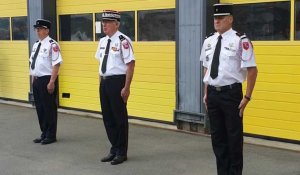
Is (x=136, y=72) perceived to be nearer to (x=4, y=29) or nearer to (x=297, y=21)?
(x=297, y=21)

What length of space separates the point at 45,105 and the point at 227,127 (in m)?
3.62

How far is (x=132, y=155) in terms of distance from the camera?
6.91 metres

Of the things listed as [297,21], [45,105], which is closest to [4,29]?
[45,105]

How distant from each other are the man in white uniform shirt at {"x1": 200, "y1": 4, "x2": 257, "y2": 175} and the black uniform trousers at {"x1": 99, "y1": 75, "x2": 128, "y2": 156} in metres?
1.59

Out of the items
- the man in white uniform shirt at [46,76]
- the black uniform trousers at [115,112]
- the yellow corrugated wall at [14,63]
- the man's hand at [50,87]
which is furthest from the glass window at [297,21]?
the yellow corrugated wall at [14,63]

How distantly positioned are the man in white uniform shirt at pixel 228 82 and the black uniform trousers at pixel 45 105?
3.35 meters

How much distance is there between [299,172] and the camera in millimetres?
5879

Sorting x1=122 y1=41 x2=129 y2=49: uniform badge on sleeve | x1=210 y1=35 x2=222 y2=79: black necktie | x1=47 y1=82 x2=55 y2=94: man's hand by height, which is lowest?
x1=47 y1=82 x2=55 y2=94: man's hand

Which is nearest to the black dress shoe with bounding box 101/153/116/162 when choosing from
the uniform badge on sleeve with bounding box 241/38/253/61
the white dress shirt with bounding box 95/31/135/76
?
the white dress shirt with bounding box 95/31/135/76

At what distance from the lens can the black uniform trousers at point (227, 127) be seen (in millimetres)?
4984

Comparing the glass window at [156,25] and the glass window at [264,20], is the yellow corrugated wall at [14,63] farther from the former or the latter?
the glass window at [264,20]

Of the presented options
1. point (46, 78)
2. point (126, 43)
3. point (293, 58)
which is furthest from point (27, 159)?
point (293, 58)

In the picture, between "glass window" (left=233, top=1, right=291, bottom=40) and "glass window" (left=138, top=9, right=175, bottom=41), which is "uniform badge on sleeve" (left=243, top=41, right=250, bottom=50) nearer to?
"glass window" (left=233, top=1, right=291, bottom=40)

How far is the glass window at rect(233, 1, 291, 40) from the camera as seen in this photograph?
709cm
